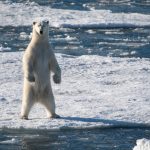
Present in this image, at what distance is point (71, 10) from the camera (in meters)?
21.6

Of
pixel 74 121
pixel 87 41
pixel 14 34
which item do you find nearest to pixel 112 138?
pixel 74 121

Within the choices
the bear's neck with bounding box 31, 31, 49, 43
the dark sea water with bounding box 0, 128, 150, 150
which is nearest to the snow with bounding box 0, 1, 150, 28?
the bear's neck with bounding box 31, 31, 49, 43

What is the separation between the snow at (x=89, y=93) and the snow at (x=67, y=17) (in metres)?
6.15

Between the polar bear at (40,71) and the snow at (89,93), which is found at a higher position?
the polar bear at (40,71)

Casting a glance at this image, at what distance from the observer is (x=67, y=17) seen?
20109mm

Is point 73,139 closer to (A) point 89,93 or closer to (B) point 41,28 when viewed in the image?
(B) point 41,28

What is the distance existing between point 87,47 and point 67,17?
5095mm

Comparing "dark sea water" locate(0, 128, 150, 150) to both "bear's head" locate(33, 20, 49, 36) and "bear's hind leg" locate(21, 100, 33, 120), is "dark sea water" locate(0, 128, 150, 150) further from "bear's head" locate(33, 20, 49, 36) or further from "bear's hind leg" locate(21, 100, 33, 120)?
"bear's head" locate(33, 20, 49, 36)

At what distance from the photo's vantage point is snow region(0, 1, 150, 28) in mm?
19203

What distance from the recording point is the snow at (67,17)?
19.2m

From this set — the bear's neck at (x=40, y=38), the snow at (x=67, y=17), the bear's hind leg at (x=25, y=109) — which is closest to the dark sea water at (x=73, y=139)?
the bear's hind leg at (x=25, y=109)

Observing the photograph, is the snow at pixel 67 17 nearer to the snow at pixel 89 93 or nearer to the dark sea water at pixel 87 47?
the dark sea water at pixel 87 47

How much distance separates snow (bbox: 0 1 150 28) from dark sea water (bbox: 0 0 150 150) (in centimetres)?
58

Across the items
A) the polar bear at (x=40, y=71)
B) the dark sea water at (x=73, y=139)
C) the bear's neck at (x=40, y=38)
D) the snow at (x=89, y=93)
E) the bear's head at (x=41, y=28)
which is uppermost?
the bear's head at (x=41, y=28)
